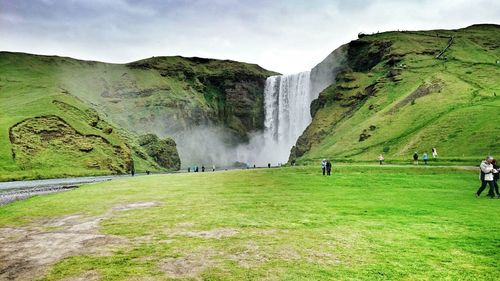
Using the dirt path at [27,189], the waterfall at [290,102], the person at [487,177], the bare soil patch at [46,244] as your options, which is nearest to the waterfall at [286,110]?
the waterfall at [290,102]

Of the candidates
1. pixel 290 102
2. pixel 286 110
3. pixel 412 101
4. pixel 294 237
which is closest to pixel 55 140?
pixel 286 110

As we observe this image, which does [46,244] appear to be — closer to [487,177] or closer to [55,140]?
[487,177]

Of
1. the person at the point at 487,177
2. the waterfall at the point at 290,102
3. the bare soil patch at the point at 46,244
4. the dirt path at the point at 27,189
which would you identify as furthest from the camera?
the waterfall at the point at 290,102

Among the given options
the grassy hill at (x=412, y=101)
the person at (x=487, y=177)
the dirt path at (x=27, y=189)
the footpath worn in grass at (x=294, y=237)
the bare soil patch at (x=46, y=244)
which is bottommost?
the dirt path at (x=27, y=189)

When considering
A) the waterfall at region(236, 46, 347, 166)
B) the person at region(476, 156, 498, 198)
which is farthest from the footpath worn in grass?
the waterfall at region(236, 46, 347, 166)

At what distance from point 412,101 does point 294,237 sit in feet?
289

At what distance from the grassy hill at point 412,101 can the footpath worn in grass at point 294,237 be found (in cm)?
3856

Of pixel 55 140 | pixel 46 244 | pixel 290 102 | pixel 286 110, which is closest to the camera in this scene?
pixel 46 244

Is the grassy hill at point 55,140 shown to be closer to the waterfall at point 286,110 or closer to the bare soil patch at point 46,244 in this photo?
the waterfall at point 286,110

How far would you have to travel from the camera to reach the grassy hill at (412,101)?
6906cm

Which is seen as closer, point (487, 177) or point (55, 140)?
point (487, 177)

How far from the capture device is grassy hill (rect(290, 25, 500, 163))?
6906 centimetres

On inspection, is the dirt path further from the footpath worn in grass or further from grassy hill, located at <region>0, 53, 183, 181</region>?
grassy hill, located at <region>0, 53, 183, 181</region>

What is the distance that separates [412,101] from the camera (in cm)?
9519
